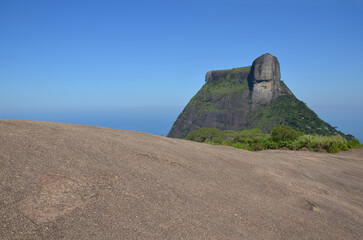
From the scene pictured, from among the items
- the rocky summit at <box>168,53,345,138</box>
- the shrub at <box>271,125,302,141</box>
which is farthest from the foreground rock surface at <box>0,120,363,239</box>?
the rocky summit at <box>168,53,345,138</box>

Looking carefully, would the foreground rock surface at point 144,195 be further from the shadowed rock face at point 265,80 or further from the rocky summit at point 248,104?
the shadowed rock face at point 265,80

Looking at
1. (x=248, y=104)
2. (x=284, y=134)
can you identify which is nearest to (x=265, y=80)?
(x=248, y=104)

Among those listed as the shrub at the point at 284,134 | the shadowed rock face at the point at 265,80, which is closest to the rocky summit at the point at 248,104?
the shadowed rock face at the point at 265,80

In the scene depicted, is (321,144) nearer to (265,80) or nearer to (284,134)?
(284,134)

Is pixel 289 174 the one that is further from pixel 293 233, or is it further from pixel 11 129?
pixel 11 129

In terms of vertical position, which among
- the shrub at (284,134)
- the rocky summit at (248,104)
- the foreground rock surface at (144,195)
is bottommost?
the foreground rock surface at (144,195)

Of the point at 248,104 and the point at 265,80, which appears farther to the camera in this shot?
the point at 248,104

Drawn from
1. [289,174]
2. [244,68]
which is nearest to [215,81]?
[244,68]

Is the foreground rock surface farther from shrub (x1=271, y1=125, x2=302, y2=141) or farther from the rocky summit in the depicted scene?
the rocky summit
